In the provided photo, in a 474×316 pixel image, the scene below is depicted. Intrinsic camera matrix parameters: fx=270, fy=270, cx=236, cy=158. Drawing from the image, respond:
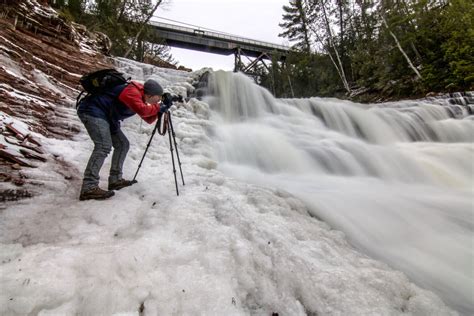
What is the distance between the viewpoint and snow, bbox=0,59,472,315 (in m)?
1.65

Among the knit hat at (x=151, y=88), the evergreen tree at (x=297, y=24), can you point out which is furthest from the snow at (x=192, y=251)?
the evergreen tree at (x=297, y=24)

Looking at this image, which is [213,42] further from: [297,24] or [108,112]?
[108,112]

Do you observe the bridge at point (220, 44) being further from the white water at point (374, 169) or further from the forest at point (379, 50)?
the white water at point (374, 169)

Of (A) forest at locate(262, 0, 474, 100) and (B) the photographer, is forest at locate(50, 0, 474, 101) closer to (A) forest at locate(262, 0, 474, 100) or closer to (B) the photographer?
(A) forest at locate(262, 0, 474, 100)

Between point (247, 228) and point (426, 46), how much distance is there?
20791 mm

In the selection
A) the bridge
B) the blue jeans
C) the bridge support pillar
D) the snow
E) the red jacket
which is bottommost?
the snow

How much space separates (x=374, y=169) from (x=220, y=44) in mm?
33522

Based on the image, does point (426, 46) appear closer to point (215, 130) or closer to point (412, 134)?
point (412, 134)

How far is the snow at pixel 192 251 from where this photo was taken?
5.41 ft

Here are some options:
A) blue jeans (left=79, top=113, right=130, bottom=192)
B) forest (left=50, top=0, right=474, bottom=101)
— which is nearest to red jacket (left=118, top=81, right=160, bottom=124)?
blue jeans (left=79, top=113, right=130, bottom=192)

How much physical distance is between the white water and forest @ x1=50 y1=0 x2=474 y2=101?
552 centimetres

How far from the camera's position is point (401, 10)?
18578 millimetres

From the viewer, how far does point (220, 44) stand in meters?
35.6

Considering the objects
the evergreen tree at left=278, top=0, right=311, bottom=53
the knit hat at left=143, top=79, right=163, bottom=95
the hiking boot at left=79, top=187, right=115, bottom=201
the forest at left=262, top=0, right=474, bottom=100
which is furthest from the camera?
the evergreen tree at left=278, top=0, right=311, bottom=53
